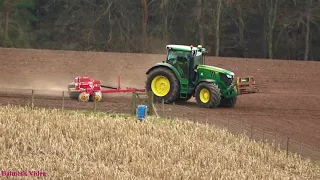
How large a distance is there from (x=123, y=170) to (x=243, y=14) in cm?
3958

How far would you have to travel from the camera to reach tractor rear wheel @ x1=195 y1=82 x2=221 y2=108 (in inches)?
800

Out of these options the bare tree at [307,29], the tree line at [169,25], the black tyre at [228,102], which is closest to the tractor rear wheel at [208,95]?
the black tyre at [228,102]

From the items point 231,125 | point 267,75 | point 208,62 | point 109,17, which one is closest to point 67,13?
point 109,17

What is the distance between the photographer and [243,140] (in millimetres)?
14625

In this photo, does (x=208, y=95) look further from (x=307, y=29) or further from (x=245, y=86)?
(x=307, y=29)

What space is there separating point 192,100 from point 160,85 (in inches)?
Result: 89.2

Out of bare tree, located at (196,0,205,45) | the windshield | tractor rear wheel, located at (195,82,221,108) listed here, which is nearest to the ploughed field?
tractor rear wheel, located at (195,82,221,108)

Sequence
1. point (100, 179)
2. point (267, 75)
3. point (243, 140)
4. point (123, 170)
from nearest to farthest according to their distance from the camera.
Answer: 1. point (100, 179)
2. point (123, 170)
3. point (243, 140)
4. point (267, 75)

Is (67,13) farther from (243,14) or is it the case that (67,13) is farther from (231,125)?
(231,125)

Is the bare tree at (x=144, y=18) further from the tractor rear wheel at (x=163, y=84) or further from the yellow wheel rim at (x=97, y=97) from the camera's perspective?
the yellow wheel rim at (x=97, y=97)

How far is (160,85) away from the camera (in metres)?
21.7

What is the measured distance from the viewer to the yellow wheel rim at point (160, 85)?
21.5m

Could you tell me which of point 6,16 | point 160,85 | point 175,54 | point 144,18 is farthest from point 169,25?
point 175,54

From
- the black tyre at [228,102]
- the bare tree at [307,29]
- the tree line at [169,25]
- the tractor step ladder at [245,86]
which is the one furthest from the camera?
the tree line at [169,25]
